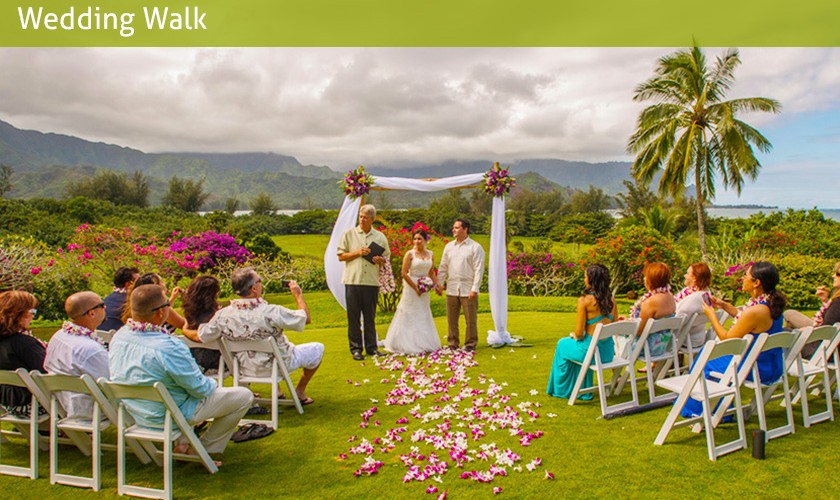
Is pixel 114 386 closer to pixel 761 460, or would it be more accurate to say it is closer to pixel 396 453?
pixel 396 453

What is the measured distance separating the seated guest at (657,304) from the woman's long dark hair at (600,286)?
0.37m

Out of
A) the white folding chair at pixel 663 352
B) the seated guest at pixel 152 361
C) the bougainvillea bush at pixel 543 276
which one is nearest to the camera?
the seated guest at pixel 152 361

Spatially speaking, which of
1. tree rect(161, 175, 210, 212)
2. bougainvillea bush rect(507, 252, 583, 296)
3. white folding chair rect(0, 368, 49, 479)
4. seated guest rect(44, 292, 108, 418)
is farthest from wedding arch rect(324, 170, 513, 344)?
tree rect(161, 175, 210, 212)

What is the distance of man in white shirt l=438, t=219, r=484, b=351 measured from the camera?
8.02 m

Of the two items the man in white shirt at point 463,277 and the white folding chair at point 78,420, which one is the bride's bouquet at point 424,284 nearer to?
the man in white shirt at point 463,277

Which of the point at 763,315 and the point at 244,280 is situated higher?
the point at 244,280

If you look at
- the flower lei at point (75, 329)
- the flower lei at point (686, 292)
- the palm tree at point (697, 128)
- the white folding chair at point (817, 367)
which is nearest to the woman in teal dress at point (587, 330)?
the flower lei at point (686, 292)

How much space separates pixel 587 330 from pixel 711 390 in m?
1.40

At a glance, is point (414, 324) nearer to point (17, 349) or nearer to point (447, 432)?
point (447, 432)

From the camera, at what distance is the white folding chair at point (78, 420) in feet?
12.2

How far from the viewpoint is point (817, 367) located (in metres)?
5.17

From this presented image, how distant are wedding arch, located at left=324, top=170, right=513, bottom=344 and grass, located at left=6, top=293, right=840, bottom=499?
2.88 m

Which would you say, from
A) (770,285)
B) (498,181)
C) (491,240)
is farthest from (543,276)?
(770,285)

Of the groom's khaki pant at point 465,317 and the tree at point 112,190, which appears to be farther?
the tree at point 112,190
